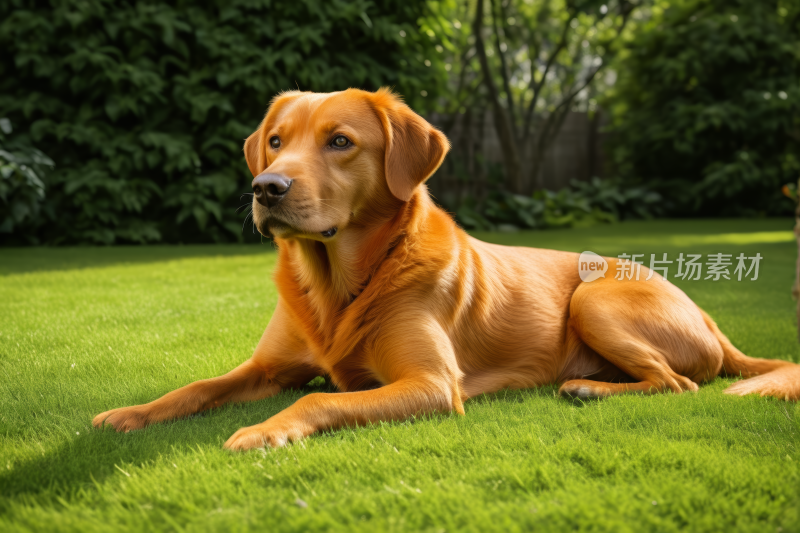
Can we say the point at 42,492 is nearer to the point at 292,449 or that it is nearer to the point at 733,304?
the point at 292,449

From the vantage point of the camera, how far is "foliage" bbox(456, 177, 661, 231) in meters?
12.7

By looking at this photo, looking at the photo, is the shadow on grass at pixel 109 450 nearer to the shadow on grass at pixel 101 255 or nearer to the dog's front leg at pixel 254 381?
the dog's front leg at pixel 254 381

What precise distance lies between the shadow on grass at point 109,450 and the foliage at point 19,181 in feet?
22.5

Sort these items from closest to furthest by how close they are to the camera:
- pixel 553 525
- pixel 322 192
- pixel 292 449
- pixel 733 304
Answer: pixel 553 525, pixel 292 449, pixel 322 192, pixel 733 304

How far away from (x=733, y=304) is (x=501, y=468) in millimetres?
4381

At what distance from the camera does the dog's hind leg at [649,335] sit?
318 cm

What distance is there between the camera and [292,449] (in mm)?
2115

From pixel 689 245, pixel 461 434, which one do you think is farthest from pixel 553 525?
pixel 689 245

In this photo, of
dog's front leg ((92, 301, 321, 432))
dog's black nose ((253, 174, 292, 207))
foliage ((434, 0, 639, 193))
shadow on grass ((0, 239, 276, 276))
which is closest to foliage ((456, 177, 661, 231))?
foliage ((434, 0, 639, 193))

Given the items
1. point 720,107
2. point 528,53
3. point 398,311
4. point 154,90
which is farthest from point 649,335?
point 528,53

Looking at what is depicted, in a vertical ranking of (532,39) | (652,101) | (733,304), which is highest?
(532,39)

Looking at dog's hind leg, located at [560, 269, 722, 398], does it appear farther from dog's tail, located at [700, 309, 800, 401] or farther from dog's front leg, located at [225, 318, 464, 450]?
dog's front leg, located at [225, 318, 464, 450]

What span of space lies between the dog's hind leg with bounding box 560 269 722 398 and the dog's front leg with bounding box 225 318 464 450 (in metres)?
0.94

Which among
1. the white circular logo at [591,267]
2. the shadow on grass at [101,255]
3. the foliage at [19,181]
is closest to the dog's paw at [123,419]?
the white circular logo at [591,267]
